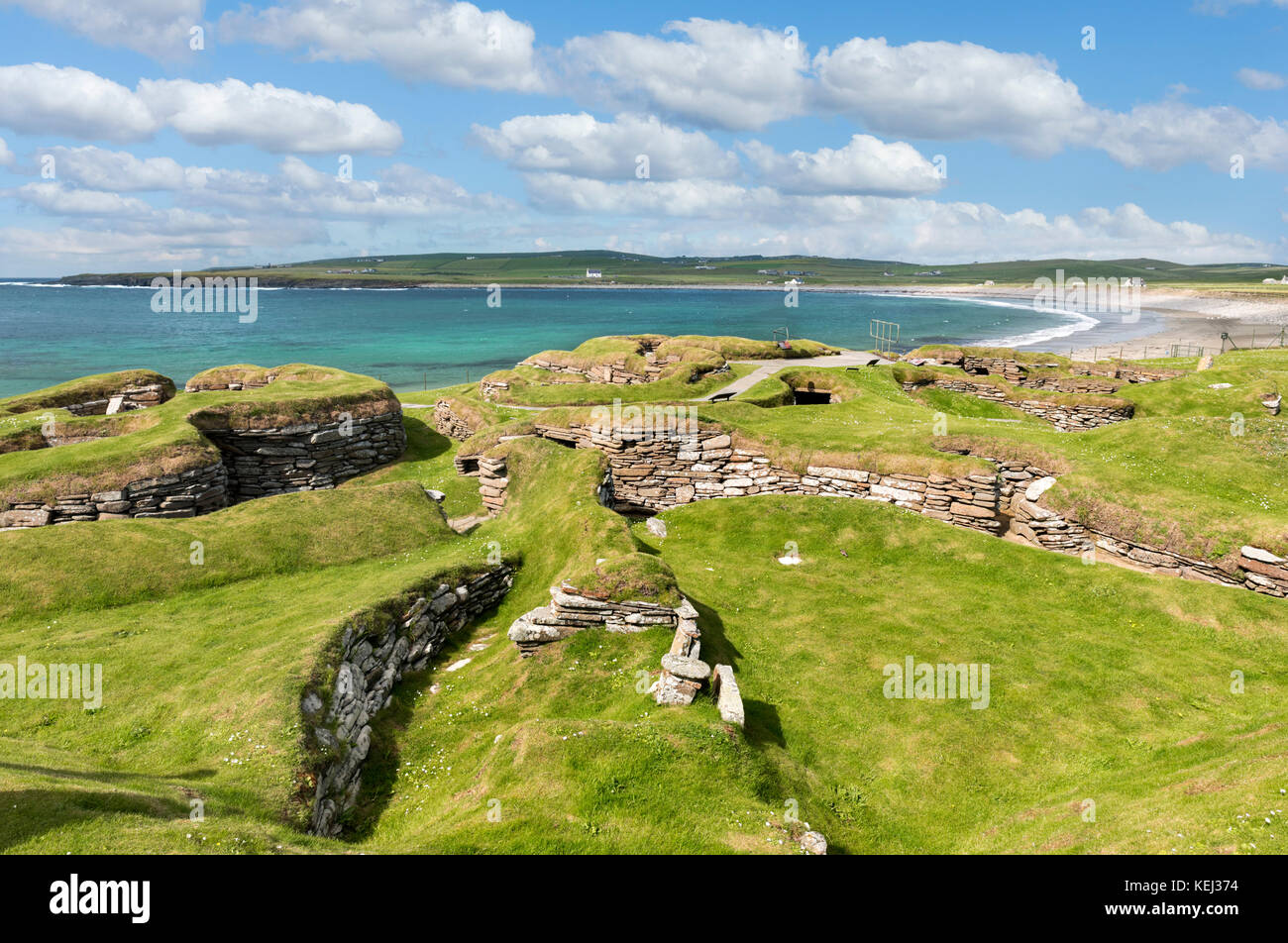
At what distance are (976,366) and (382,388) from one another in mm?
46763

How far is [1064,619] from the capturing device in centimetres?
1720

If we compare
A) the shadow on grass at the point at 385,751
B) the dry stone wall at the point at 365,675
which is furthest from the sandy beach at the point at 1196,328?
the shadow on grass at the point at 385,751

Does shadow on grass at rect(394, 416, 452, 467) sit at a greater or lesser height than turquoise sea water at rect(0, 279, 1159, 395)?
lesser

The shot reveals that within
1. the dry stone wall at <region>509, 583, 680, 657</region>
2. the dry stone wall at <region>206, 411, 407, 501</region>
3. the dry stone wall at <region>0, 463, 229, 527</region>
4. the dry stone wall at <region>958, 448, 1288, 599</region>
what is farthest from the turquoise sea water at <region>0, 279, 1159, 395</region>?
the dry stone wall at <region>958, 448, 1288, 599</region>

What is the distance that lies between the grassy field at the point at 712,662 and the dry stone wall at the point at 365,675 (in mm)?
429

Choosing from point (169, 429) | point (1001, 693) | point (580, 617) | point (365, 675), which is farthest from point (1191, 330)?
point (169, 429)

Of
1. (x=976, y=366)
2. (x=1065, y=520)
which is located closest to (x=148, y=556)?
(x=1065, y=520)

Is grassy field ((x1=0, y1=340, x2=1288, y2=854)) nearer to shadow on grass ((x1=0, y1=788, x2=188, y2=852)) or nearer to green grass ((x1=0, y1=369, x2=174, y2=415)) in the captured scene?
shadow on grass ((x1=0, y1=788, x2=188, y2=852))

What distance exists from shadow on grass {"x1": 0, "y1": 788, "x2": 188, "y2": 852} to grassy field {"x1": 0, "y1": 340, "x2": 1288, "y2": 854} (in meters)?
0.05

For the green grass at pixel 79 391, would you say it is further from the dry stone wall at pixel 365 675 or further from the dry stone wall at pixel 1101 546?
the dry stone wall at pixel 1101 546

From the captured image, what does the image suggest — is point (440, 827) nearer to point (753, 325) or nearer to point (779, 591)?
point (779, 591)

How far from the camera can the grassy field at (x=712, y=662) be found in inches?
383

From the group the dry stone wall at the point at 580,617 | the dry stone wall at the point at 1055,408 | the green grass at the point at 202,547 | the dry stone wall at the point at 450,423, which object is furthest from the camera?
the dry stone wall at the point at 450,423

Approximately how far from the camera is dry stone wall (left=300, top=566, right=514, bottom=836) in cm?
1192
